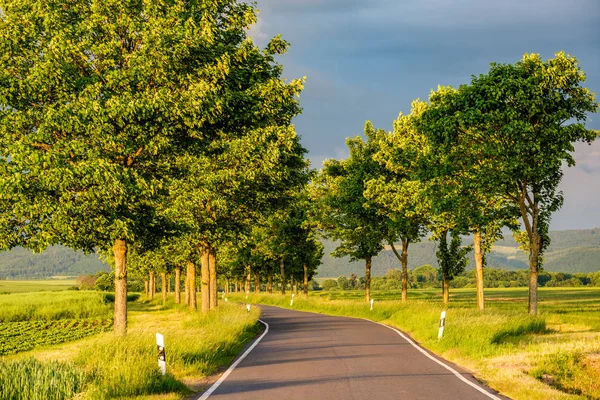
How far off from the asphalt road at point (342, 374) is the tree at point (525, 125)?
33.7 feet

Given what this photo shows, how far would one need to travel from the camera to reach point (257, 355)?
51.9 feet

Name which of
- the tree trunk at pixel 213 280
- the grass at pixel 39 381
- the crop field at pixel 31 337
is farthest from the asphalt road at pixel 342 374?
the crop field at pixel 31 337

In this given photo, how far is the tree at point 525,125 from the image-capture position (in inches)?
967

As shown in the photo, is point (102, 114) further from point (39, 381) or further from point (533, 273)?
point (533, 273)

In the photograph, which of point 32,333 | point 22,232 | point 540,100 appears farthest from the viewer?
point 32,333

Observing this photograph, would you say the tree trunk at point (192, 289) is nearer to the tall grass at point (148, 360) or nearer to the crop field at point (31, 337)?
the crop field at point (31, 337)

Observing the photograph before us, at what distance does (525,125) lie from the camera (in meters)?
24.2

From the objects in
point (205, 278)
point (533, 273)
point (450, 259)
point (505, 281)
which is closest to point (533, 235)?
point (533, 273)

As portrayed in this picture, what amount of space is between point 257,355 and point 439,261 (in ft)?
80.6

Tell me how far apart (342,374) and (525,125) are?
1646cm

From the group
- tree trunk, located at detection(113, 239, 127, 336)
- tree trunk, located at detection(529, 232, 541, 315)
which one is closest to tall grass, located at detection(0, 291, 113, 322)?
tree trunk, located at detection(113, 239, 127, 336)

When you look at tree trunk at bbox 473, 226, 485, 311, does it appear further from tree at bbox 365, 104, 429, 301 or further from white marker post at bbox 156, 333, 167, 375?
white marker post at bbox 156, 333, 167, 375

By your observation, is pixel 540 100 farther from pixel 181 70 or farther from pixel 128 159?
pixel 128 159

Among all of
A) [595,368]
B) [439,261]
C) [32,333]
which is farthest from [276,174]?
[32,333]
